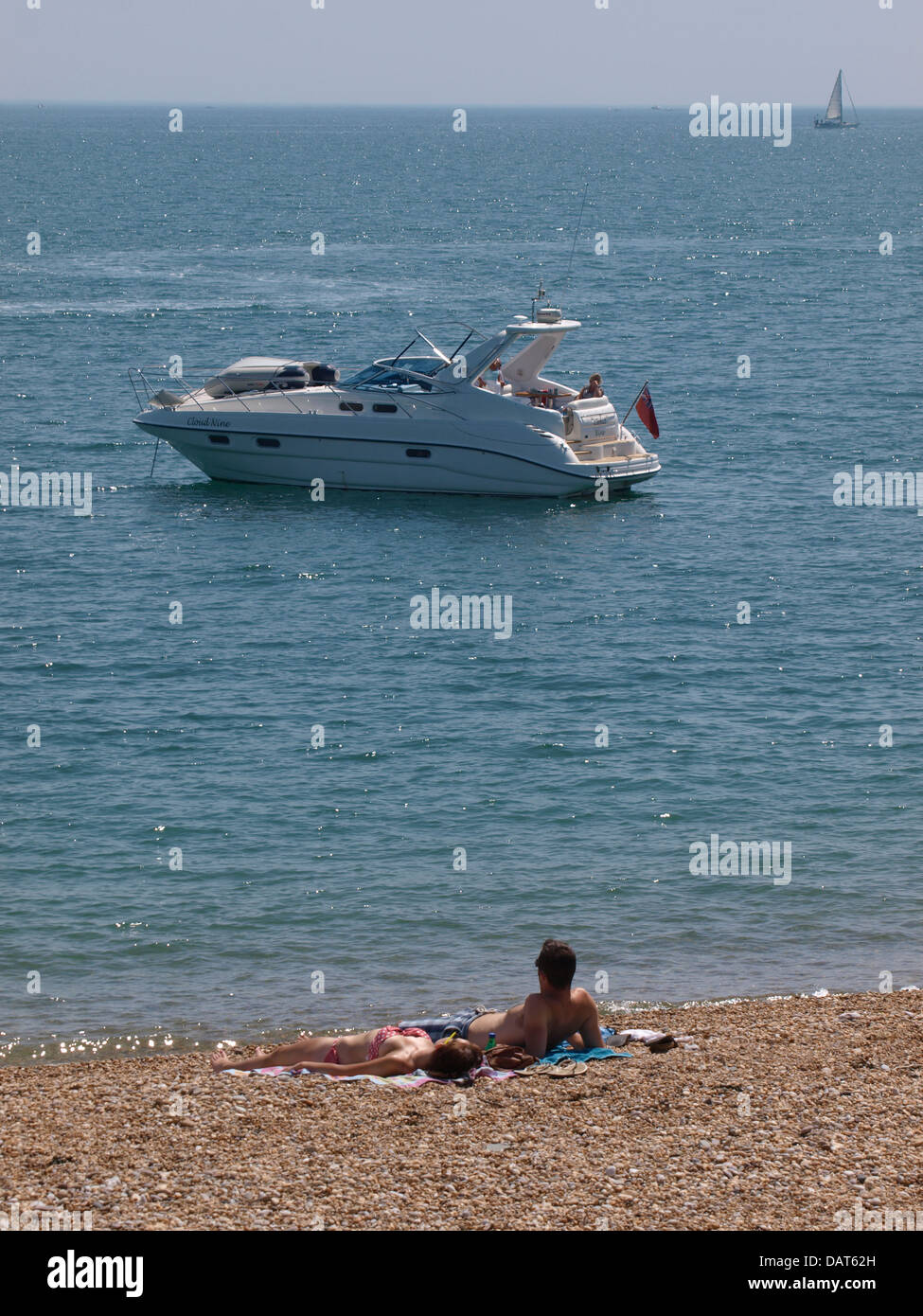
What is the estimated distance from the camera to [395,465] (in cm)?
3550

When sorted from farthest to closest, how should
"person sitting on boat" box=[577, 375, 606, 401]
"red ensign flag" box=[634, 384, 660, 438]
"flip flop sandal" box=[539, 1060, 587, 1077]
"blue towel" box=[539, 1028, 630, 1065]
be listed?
"red ensign flag" box=[634, 384, 660, 438] < "person sitting on boat" box=[577, 375, 606, 401] < "blue towel" box=[539, 1028, 630, 1065] < "flip flop sandal" box=[539, 1060, 587, 1077]

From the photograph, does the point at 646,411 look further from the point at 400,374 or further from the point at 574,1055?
the point at 574,1055

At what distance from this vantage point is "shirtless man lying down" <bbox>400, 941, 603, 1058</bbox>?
1177cm

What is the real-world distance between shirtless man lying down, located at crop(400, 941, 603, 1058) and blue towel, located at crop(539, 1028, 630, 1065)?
0.14 feet

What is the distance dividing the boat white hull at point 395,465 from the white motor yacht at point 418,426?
0.07 ft

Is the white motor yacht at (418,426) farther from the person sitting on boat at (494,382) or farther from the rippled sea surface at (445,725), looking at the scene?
the rippled sea surface at (445,725)

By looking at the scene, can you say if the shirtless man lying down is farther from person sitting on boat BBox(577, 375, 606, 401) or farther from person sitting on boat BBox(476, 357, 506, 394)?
person sitting on boat BBox(577, 375, 606, 401)

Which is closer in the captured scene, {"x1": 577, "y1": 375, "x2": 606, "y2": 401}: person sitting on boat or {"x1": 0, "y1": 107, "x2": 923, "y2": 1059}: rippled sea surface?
{"x1": 0, "y1": 107, "x2": 923, "y2": 1059}: rippled sea surface

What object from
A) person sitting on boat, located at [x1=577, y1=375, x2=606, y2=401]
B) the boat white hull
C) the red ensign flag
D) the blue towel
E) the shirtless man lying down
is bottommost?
the blue towel

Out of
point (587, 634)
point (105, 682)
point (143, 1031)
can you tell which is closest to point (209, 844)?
point (143, 1031)

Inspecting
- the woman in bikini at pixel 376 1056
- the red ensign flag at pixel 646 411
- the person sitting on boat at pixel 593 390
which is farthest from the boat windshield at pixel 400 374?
the woman in bikini at pixel 376 1056

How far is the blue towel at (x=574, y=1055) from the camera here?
11.7 metres

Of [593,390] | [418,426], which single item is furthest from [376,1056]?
[593,390]

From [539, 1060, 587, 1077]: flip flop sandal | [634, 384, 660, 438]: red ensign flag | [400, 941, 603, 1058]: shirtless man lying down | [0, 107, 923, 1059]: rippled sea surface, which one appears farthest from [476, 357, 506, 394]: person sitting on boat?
[539, 1060, 587, 1077]: flip flop sandal
